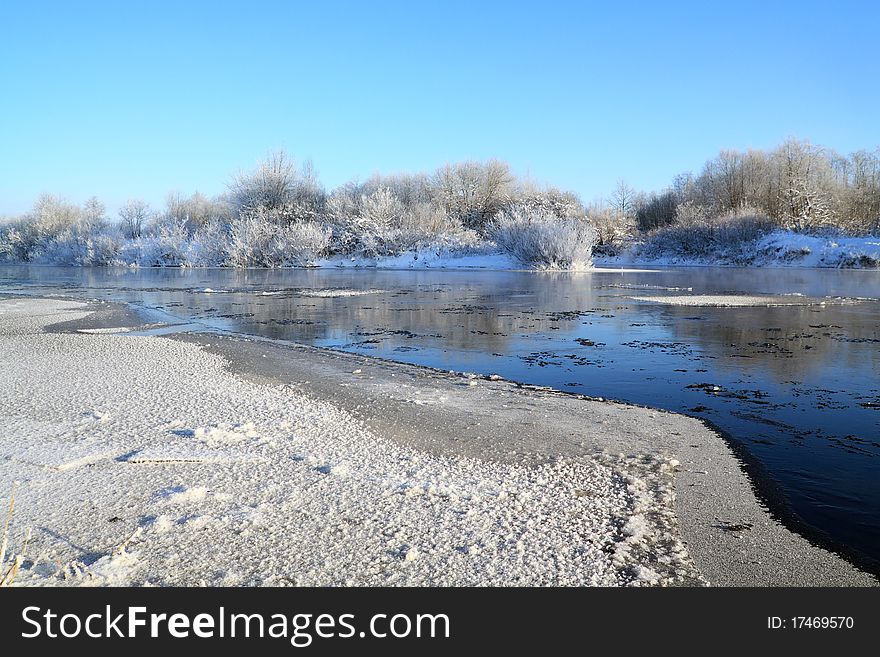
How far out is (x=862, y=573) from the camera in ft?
9.84

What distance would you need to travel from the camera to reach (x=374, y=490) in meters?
3.74

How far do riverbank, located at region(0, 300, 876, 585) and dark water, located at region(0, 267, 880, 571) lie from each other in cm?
56

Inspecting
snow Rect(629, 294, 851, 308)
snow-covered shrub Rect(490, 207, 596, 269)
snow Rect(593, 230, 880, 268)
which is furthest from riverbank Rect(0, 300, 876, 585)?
snow Rect(593, 230, 880, 268)

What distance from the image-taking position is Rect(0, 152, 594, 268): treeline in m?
43.8

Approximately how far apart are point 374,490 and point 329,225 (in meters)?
51.8

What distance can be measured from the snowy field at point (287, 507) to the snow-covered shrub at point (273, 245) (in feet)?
149

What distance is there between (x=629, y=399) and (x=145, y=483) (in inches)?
185

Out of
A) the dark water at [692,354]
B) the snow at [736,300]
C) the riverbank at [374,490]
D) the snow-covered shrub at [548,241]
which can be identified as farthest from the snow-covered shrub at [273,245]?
the riverbank at [374,490]

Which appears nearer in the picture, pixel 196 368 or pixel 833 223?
pixel 196 368

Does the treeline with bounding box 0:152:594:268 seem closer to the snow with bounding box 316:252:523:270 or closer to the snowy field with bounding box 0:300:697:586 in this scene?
the snow with bounding box 316:252:523:270

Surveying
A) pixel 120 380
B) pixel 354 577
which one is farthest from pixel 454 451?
pixel 120 380

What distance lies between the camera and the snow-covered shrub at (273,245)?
49.6 meters

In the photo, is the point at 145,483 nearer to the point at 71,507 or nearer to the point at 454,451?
the point at 71,507

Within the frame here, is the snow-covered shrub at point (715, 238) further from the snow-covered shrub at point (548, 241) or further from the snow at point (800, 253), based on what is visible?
the snow-covered shrub at point (548, 241)
